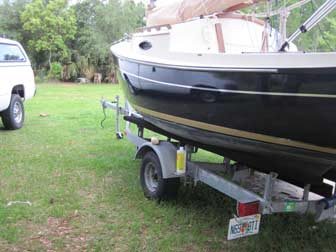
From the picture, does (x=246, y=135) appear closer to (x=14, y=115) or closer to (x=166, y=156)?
(x=166, y=156)

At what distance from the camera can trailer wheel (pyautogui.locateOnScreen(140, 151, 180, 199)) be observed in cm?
451

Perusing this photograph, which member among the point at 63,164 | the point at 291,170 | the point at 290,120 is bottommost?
the point at 63,164

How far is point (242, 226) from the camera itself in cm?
338

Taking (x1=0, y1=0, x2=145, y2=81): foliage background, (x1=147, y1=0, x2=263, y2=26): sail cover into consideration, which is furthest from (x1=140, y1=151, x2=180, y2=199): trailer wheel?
(x1=0, y1=0, x2=145, y2=81): foliage background

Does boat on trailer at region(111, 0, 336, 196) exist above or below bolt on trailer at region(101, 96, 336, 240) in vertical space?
above

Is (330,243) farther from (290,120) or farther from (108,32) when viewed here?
(108,32)

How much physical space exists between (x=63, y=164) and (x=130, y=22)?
62.7 ft

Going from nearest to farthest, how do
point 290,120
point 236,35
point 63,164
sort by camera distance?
point 290,120, point 236,35, point 63,164

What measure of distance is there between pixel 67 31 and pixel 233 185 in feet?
69.5

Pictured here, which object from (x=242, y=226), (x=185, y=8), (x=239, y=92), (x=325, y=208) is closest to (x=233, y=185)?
(x=242, y=226)

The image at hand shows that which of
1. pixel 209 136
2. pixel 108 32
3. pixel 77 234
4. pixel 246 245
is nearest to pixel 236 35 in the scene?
pixel 209 136

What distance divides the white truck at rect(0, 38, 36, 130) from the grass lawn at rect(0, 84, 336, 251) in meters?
1.66

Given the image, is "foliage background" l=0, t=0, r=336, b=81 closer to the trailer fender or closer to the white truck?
the white truck

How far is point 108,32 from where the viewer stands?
24.0 metres
